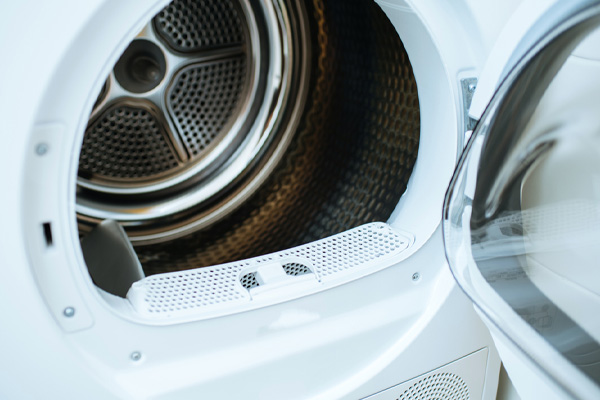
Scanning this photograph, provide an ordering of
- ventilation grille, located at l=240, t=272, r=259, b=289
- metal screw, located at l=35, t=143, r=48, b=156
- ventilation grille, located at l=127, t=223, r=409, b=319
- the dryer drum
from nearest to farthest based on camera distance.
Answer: metal screw, located at l=35, t=143, r=48, b=156
ventilation grille, located at l=127, t=223, r=409, b=319
ventilation grille, located at l=240, t=272, r=259, b=289
the dryer drum

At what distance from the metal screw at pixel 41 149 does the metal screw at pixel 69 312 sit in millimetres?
154

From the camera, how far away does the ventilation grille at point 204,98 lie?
0.89m

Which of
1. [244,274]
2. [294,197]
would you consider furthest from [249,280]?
[294,197]

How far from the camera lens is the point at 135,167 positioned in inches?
A: 36.0

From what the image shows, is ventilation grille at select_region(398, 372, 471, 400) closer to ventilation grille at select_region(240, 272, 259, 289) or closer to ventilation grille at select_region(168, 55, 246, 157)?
ventilation grille at select_region(240, 272, 259, 289)

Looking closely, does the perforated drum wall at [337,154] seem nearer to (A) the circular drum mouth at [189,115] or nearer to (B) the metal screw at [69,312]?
(A) the circular drum mouth at [189,115]

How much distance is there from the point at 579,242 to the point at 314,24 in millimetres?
557

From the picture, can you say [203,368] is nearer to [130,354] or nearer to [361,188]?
[130,354]

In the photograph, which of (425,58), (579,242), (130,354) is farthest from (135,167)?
(579,242)

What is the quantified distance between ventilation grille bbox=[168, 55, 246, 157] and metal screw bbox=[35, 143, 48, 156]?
44 centimetres

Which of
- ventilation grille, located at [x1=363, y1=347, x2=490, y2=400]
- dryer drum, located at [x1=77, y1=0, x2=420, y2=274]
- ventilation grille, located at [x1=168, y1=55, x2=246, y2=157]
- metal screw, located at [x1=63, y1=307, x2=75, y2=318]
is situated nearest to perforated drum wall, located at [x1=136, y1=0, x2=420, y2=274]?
dryer drum, located at [x1=77, y1=0, x2=420, y2=274]

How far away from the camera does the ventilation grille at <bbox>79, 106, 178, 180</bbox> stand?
0.86m

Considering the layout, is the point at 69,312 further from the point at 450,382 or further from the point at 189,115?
the point at 450,382

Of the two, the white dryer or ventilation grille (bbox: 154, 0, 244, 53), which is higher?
ventilation grille (bbox: 154, 0, 244, 53)
